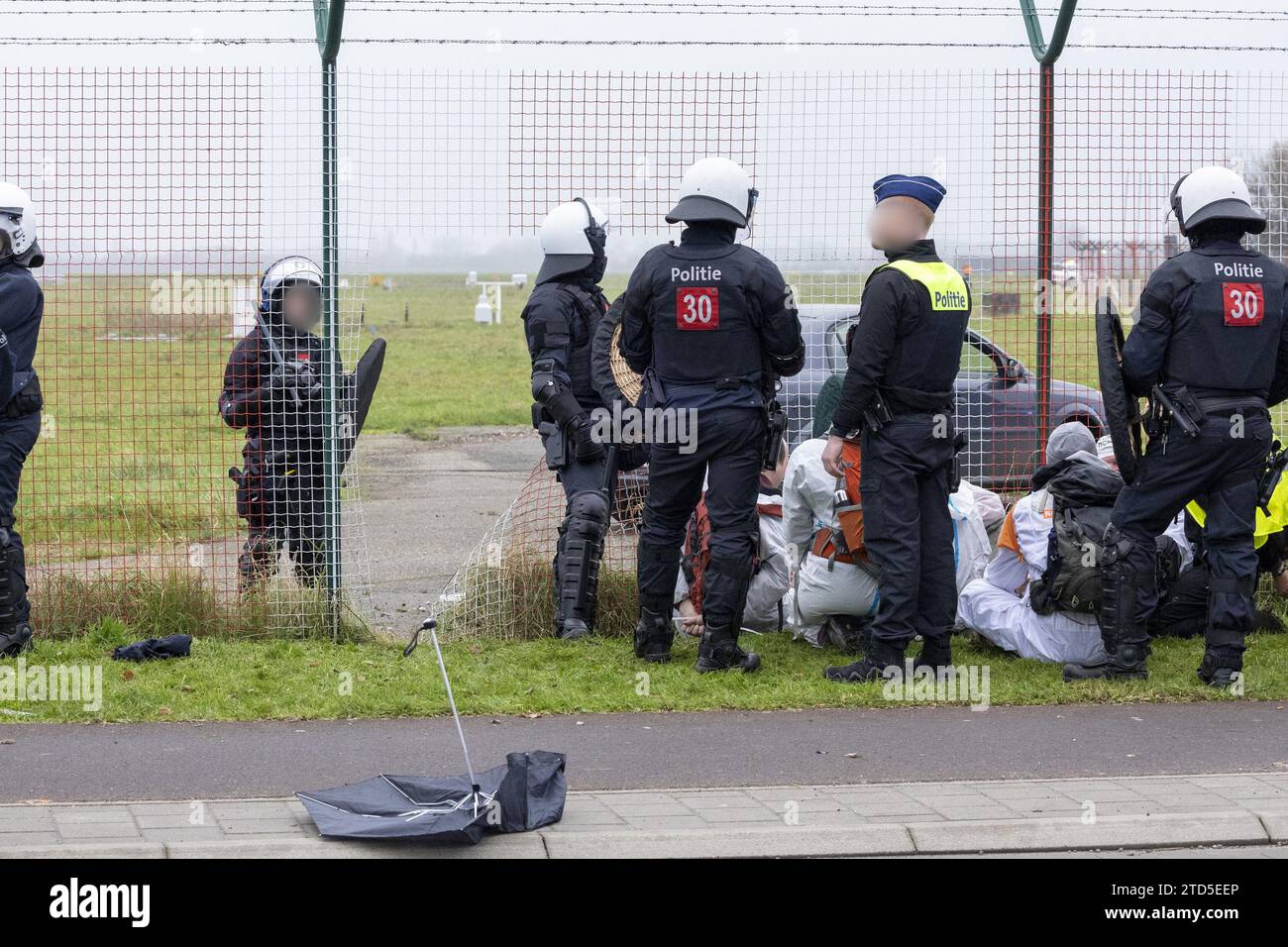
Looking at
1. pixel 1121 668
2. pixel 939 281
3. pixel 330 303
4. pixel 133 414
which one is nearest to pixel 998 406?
pixel 939 281

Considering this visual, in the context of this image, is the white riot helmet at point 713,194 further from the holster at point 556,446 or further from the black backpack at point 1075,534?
the black backpack at point 1075,534

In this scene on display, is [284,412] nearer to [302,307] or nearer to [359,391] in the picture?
[359,391]

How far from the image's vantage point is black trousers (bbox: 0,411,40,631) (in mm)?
7108

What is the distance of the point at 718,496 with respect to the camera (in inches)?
280

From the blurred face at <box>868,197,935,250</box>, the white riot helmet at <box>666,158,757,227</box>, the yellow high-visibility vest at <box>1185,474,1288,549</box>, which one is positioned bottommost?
the yellow high-visibility vest at <box>1185,474,1288,549</box>

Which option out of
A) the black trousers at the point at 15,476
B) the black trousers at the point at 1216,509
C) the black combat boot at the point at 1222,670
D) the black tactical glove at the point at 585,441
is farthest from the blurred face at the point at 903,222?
the black trousers at the point at 15,476

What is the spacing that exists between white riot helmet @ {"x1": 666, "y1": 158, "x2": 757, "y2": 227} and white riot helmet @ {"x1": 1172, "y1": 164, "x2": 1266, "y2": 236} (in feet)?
5.87

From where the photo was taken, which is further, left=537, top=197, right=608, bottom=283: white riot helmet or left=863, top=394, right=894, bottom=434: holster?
left=537, top=197, right=608, bottom=283: white riot helmet

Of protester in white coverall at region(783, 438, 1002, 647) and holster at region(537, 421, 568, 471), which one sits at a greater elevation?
holster at region(537, 421, 568, 471)

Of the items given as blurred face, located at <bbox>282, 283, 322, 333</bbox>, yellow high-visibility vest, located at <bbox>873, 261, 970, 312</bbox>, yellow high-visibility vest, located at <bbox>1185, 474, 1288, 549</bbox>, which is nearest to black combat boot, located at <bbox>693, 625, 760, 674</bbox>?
yellow high-visibility vest, located at <bbox>873, 261, 970, 312</bbox>

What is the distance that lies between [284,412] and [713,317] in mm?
2182

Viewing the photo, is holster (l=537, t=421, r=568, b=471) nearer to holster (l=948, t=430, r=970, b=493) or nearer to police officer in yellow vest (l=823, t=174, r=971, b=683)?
police officer in yellow vest (l=823, t=174, r=971, b=683)

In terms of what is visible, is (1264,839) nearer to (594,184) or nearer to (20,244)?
(594,184)
